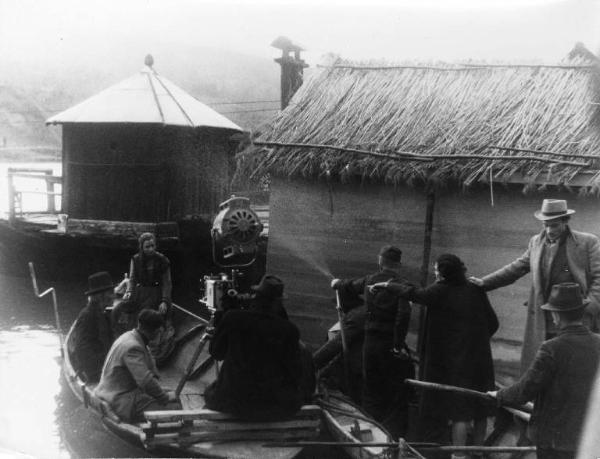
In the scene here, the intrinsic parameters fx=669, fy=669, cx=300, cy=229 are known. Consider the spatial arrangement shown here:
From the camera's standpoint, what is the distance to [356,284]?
26.1ft

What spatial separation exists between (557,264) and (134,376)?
426cm

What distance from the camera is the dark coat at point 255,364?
6.13 meters

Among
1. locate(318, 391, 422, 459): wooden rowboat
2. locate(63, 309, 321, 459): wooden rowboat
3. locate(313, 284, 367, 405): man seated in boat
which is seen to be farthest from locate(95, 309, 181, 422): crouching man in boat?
locate(313, 284, 367, 405): man seated in boat

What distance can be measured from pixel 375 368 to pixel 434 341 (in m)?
1.02

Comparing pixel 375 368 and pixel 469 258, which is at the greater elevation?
pixel 469 258

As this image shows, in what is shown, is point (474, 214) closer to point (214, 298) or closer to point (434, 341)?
point (434, 341)

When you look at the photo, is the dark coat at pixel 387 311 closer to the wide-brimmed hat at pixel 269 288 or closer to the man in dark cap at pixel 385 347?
the man in dark cap at pixel 385 347

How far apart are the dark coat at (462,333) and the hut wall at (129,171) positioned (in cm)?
1187

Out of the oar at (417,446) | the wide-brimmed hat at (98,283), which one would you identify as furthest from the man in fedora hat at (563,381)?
the wide-brimmed hat at (98,283)

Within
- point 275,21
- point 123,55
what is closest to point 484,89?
point 275,21

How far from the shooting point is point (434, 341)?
22.3ft

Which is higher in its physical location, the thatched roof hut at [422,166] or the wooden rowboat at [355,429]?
the thatched roof hut at [422,166]

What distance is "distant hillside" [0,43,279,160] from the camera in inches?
1316

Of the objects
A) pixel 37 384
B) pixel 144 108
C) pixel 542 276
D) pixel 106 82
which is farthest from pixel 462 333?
pixel 106 82
